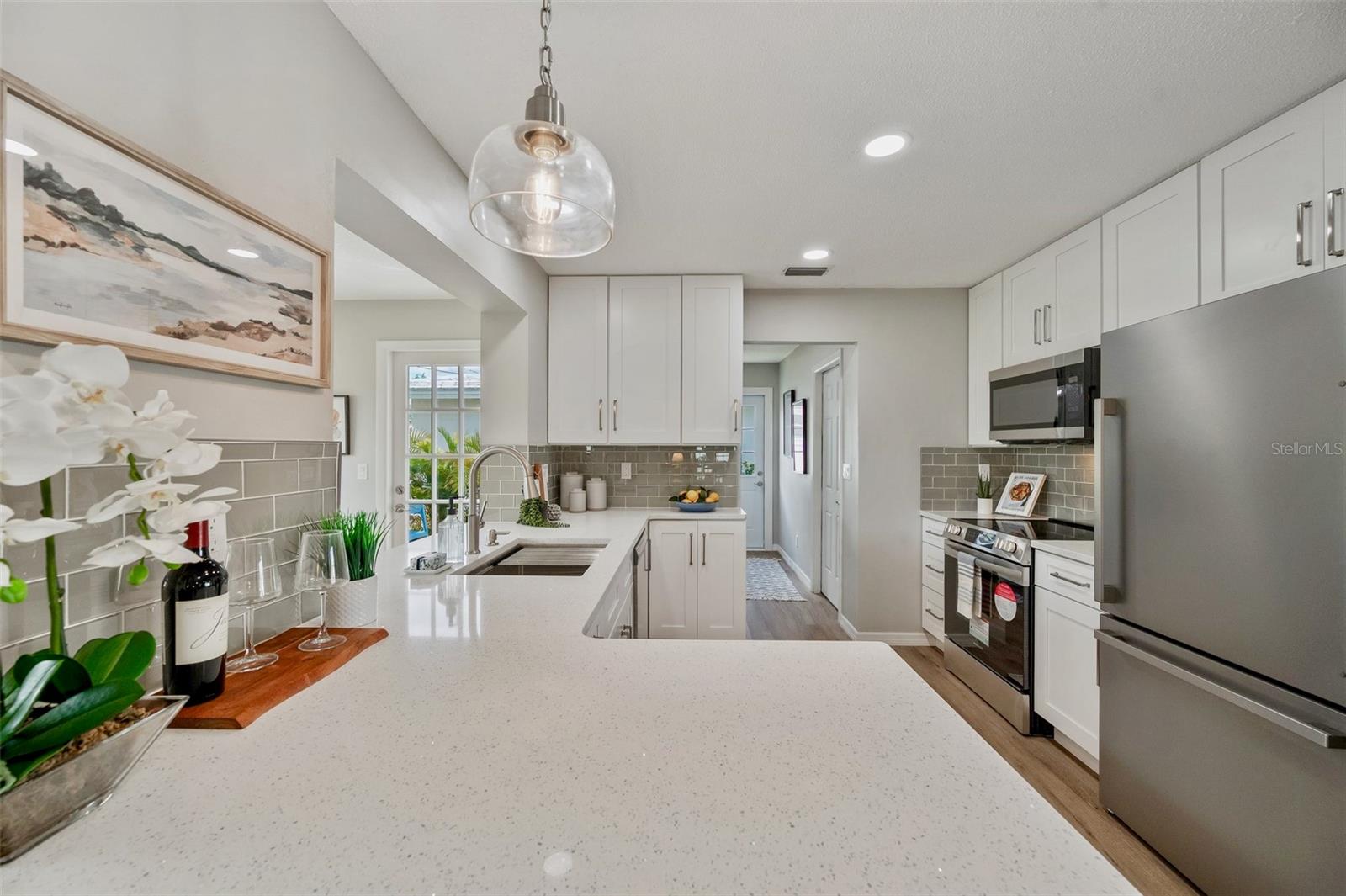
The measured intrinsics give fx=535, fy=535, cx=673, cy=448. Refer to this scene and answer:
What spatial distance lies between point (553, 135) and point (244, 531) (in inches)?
37.9

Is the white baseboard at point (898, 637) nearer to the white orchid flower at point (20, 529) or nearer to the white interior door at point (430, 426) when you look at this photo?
the white interior door at point (430, 426)

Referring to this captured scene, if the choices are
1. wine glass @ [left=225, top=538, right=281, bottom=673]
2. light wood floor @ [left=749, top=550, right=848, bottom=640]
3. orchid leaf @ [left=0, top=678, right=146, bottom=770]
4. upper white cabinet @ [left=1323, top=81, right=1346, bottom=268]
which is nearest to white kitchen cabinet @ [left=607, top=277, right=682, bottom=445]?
light wood floor @ [left=749, top=550, right=848, bottom=640]

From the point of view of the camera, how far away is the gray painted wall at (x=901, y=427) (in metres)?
3.59

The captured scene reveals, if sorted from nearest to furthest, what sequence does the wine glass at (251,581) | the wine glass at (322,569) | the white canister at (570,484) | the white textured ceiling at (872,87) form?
1. the wine glass at (251,581)
2. the wine glass at (322,569)
3. the white textured ceiling at (872,87)
4. the white canister at (570,484)

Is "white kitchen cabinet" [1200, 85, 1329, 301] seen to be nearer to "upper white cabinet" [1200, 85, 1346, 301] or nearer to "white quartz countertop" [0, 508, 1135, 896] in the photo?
"upper white cabinet" [1200, 85, 1346, 301]

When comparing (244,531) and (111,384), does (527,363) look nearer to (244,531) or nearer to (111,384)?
(244,531)

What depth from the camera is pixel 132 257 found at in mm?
839

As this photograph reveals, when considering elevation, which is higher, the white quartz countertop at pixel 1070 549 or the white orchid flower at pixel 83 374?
the white orchid flower at pixel 83 374

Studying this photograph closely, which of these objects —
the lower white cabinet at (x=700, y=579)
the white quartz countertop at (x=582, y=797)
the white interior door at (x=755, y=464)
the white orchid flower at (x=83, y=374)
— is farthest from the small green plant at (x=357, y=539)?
the white interior door at (x=755, y=464)

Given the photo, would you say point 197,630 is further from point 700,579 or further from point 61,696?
point 700,579

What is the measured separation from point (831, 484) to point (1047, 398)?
192 cm

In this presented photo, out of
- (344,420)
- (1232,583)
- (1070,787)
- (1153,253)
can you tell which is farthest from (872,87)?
(344,420)

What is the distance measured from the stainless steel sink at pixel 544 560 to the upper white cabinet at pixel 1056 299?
97.1 inches

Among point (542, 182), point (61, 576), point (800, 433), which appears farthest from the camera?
point (800, 433)
